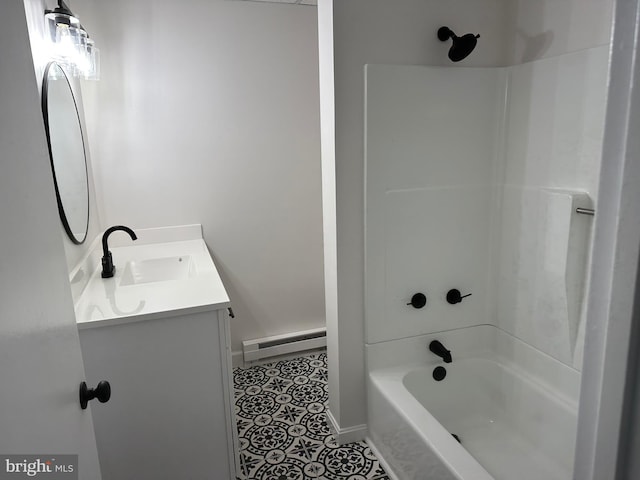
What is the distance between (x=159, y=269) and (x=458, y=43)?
1861 mm

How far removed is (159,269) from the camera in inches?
95.0

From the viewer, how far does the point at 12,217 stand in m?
0.70

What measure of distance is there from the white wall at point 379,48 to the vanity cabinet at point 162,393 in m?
0.60

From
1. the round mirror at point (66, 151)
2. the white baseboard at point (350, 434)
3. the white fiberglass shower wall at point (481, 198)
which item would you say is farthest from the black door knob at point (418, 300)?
the round mirror at point (66, 151)

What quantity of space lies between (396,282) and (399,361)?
40cm

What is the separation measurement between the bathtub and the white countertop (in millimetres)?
826

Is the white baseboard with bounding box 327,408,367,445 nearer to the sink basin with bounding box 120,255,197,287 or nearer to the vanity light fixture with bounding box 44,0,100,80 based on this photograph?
the sink basin with bounding box 120,255,197,287

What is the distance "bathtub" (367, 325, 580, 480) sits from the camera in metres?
1.72

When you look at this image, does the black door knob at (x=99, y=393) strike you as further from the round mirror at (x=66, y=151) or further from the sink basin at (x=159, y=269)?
the sink basin at (x=159, y=269)

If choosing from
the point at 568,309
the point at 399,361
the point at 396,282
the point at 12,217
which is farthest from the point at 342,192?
the point at 12,217

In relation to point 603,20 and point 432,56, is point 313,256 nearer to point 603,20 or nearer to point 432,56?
point 432,56

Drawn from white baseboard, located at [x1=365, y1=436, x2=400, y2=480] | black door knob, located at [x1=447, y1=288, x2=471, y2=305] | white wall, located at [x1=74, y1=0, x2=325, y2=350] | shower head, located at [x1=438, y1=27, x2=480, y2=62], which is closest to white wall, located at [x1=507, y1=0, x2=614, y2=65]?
shower head, located at [x1=438, y1=27, x2=480, y2=62]

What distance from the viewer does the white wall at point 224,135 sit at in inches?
98.3

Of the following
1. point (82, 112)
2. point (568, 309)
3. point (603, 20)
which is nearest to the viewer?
point (603, 20)
